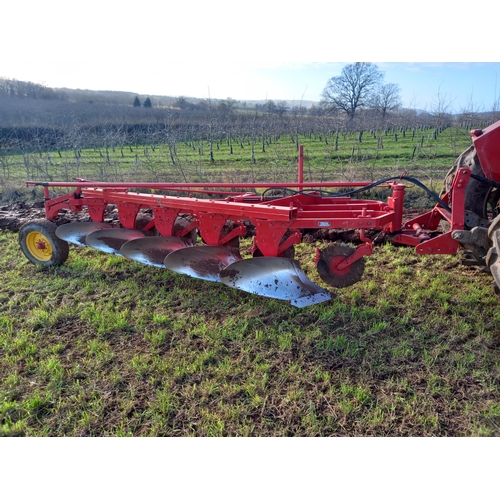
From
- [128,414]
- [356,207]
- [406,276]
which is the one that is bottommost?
[128,414]

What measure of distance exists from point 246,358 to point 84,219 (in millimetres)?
4541

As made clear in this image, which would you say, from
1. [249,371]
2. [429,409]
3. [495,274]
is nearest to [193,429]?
[249,371]

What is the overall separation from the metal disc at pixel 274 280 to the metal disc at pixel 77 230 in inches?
75.8

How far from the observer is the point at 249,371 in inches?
102

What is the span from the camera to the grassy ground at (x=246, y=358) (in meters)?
2.17

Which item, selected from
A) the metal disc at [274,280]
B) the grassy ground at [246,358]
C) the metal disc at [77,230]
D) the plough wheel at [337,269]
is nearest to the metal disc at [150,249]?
the grassy ground at [246,358]

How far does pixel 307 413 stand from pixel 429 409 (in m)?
0.69

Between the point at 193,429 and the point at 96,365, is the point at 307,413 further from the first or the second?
the point at 96,365

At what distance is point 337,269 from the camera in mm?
3424

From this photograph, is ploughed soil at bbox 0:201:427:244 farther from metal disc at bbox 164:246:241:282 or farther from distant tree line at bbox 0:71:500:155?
distant tree line at bbox 0:71:500:155

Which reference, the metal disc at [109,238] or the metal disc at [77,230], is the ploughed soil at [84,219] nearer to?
the metal disc at [77,230]

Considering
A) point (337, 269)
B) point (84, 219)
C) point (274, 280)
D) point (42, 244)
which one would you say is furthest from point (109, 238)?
point (337, 269)

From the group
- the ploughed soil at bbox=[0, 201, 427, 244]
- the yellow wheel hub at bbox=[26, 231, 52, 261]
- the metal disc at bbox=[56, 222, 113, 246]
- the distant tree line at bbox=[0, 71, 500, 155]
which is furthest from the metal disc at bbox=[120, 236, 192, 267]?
the distant tree line at bbox=[0, 71, 500, 155]

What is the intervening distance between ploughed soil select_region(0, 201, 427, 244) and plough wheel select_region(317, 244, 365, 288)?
976mm
